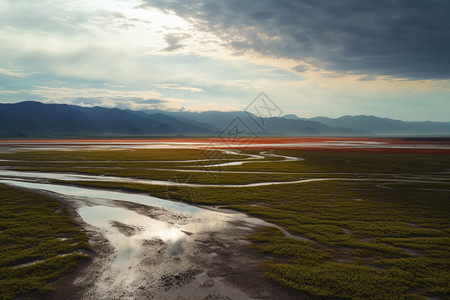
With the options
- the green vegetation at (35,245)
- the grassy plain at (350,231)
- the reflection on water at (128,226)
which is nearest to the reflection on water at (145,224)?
the reflection on water at (128,226)

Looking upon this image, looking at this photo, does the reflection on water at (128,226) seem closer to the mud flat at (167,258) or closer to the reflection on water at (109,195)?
the mud flat at (167,258)

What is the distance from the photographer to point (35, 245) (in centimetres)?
1334

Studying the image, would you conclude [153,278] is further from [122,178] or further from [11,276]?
[122,178]

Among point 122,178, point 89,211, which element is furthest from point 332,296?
point 122,178

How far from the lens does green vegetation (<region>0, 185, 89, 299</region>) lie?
994 cm

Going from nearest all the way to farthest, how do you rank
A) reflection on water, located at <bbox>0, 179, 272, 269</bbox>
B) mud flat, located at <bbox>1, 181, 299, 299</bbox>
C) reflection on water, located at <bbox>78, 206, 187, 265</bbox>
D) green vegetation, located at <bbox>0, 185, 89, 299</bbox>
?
mud flat, located at <bbox>1, 181, 299, 299</bbox> → green vegetation, located at <bbox>0, 185, 89, 299</bbox> → reflection on water, located at <bbox>78, 206, 187, 265</bbox> → reflection on water, located at <bbox>0, 179, 272, 269</bbox>

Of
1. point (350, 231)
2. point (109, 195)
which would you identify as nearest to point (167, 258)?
point (350, 231)

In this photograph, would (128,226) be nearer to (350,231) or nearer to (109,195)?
(109,195)

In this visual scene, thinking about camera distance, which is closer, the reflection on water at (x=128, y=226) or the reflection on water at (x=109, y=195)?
the reflection on water at (x=128, y=226)

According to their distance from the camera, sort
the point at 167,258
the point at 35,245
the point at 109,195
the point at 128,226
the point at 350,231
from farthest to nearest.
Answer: the point at 109,195
the point at 128,226
the point at 350,231
the point at 35,245
the point at 167,258

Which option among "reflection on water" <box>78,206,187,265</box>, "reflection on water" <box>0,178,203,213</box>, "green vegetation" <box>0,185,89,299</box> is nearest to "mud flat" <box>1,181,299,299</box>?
"reflection on water" <box>78,206,187,265</box>

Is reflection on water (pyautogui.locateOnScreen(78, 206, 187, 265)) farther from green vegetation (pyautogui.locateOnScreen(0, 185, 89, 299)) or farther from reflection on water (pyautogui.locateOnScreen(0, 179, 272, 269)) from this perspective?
green vegetation (pyautogui.locateOnScreen(0, 185, 89, 299))

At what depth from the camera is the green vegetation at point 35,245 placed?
994 cm

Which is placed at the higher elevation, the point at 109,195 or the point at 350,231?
the point at 350,231
